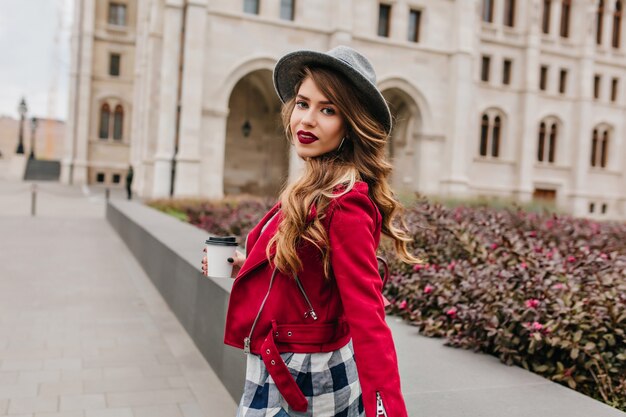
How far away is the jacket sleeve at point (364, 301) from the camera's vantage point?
157 cm

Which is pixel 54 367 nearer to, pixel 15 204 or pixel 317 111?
pixel 317 111

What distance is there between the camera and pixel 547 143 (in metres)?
34.4

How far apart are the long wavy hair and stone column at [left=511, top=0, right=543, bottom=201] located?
3232 cm

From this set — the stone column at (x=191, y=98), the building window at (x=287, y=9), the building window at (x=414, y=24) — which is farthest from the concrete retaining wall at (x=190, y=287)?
the building window at (x=414, y=24)

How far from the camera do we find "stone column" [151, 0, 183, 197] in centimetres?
2377

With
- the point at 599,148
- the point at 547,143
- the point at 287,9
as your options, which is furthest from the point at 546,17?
the point at 287,9

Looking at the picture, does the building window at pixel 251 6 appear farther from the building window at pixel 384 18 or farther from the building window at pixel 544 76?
the building window at pixel 544 76

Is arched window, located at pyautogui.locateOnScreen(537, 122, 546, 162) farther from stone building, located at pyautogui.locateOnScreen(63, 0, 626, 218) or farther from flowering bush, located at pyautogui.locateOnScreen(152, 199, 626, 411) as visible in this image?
flowering bush, located at pyautogui.locateOnScreen(152, 199, 626, 411)

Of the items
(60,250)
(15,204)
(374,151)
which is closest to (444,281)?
(374,151)

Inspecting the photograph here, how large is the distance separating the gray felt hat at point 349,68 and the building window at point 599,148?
3859 centimetres

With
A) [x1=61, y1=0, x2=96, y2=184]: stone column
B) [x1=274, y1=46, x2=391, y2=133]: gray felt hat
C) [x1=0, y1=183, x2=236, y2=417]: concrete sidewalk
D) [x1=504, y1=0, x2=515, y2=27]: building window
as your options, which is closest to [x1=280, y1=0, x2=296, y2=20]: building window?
[x1=504, y1=0, x2=515, y2=27]: building window

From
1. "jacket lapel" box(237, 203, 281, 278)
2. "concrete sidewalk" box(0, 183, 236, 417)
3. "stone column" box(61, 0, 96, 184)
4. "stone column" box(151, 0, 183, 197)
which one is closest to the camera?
"jacket lapel" box(237, 203, 281, 278)

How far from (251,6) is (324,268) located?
25099mm

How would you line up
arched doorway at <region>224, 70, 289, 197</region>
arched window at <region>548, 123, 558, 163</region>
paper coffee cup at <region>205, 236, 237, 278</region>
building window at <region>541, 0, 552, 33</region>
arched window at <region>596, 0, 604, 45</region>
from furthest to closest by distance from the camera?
arched window at <region>596, 0, 604, 45</region> < arched window at <region>548, 123, 558, 163</region> < building window at <region>541, 0, 552, 33</region> < arched doorway at <region>224, 70, 289, 197</region> < paper coffee cup at <region>205, 236, 237, 278</region>
